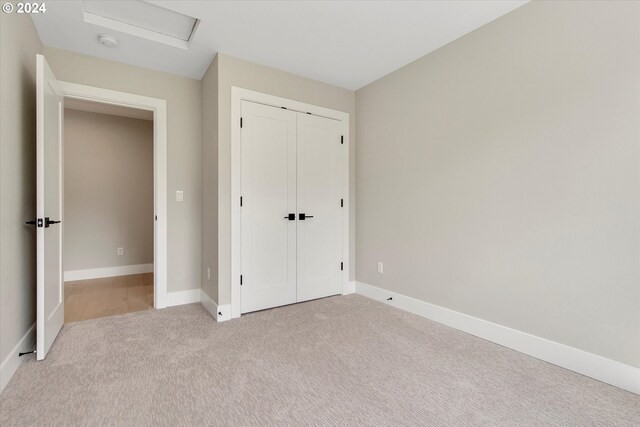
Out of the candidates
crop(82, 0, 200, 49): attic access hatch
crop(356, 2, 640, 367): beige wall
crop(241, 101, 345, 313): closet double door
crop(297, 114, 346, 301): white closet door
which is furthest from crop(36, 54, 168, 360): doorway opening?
crop(356, 2, 640, 367): beige wall

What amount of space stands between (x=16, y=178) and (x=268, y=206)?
1.90 metres

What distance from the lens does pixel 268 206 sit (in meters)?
3.21

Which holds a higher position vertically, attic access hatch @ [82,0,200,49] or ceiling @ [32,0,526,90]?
attic access hatch @ [82,0,200,49]

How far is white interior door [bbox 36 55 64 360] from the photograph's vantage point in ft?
6.73

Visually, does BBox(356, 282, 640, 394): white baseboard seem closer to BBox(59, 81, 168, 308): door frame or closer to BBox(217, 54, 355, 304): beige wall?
BBox(217, 54, 355, 304): beige wall

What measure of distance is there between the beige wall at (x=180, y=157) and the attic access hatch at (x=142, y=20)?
24.9 inches

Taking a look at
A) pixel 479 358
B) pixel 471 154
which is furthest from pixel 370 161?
pixel 479 358

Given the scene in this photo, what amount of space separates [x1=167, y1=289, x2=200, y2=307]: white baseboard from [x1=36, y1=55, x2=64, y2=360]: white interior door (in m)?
0.89

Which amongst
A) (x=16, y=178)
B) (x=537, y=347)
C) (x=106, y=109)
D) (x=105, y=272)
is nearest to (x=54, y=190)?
(x=16, y=178)

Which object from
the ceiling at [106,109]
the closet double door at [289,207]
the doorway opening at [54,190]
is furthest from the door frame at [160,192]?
the ceiling at [106,109]

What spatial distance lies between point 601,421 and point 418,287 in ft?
5.21

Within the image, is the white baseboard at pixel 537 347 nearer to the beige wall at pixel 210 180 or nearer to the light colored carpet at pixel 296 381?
the light colored carpet at pixel 296 381

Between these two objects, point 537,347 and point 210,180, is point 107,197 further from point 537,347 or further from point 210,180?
point 537,347

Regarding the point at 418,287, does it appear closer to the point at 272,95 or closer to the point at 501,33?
the point at 501,33
